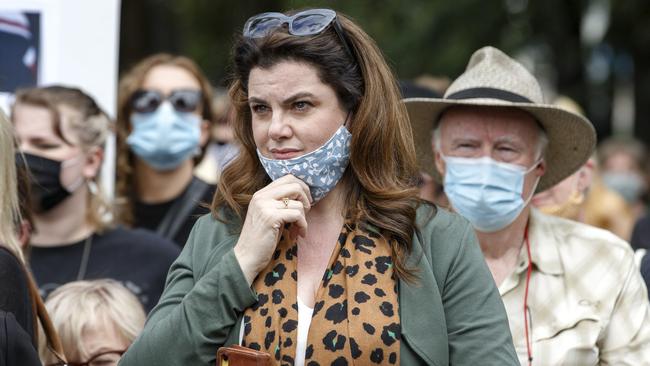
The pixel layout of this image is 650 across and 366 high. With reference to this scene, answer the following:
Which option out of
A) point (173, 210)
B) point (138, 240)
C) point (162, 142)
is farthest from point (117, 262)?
point (162, 142)

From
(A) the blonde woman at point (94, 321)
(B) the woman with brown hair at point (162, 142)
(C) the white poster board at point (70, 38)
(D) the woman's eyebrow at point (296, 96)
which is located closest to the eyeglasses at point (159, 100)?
(B) the woman with brown hair at point (162, 142)

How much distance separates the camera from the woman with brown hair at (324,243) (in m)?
3.44

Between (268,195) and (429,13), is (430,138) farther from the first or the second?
(429,13)

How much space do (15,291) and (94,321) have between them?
3.11 feet

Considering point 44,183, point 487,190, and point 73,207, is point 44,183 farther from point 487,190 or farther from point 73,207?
point 487,190

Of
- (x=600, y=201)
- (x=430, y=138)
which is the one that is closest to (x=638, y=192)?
(x=600, y=201)

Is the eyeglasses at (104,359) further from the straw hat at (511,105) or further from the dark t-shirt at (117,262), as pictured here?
the straw hat at (511,105)

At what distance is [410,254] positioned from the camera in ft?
→ 11.7

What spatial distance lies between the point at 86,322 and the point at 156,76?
2402 millimetres

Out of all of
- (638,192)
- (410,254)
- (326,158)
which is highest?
(326,158)

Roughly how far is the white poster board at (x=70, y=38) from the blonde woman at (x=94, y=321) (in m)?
1.48

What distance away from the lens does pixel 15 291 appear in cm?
379

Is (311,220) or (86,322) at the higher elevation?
(311,220)

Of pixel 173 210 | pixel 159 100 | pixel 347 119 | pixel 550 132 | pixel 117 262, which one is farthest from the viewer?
pixel 159 100
